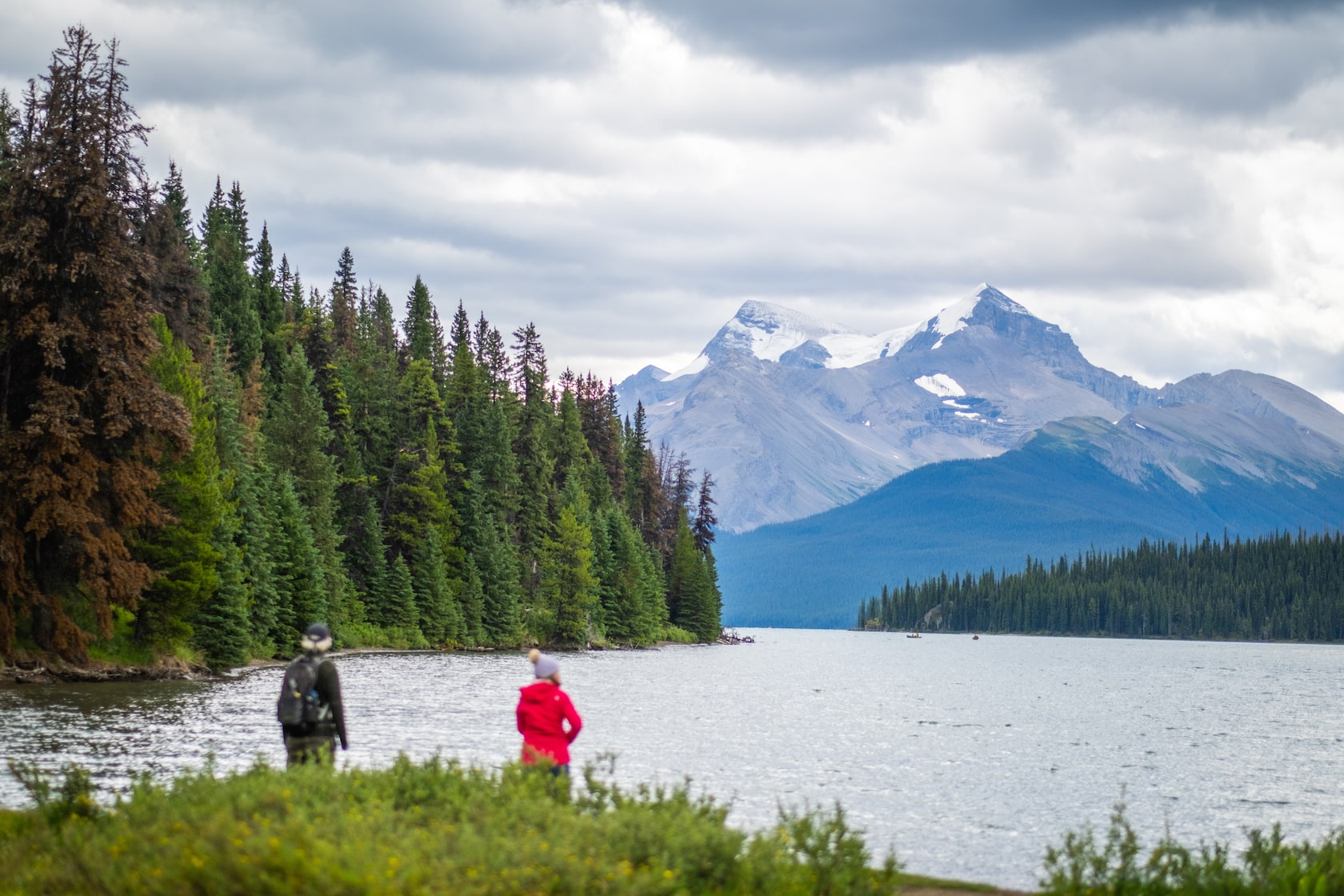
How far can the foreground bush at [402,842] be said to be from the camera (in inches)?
515

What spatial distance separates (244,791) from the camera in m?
16.2

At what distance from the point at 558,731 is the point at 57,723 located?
22.0 m

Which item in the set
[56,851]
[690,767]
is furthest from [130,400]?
[56,851]

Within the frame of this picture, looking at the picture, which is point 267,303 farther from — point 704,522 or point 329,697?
point 329,697

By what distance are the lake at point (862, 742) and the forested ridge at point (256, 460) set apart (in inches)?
203

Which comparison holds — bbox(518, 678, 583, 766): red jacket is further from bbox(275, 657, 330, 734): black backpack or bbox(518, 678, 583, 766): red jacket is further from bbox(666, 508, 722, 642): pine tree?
bbox(666, 508, 722, 642): pine tree

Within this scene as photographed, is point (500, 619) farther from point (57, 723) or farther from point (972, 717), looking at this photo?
point (57, 723)

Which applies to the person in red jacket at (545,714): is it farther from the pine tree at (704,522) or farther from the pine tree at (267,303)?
the pine tree at (704,522)

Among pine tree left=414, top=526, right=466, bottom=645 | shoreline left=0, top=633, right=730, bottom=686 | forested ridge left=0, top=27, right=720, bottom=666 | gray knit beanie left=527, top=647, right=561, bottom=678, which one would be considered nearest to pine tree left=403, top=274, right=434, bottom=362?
forested ridge left=0, top=27, right=720, bottom=666

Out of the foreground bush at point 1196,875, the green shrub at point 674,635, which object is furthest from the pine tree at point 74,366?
the green shrub at point 674,635

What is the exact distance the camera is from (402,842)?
14141mm

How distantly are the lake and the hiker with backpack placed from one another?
16.8 ft

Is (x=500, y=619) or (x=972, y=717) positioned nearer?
(x=972, y=717)

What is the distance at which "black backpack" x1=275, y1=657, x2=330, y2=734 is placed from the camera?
20.5 metres
